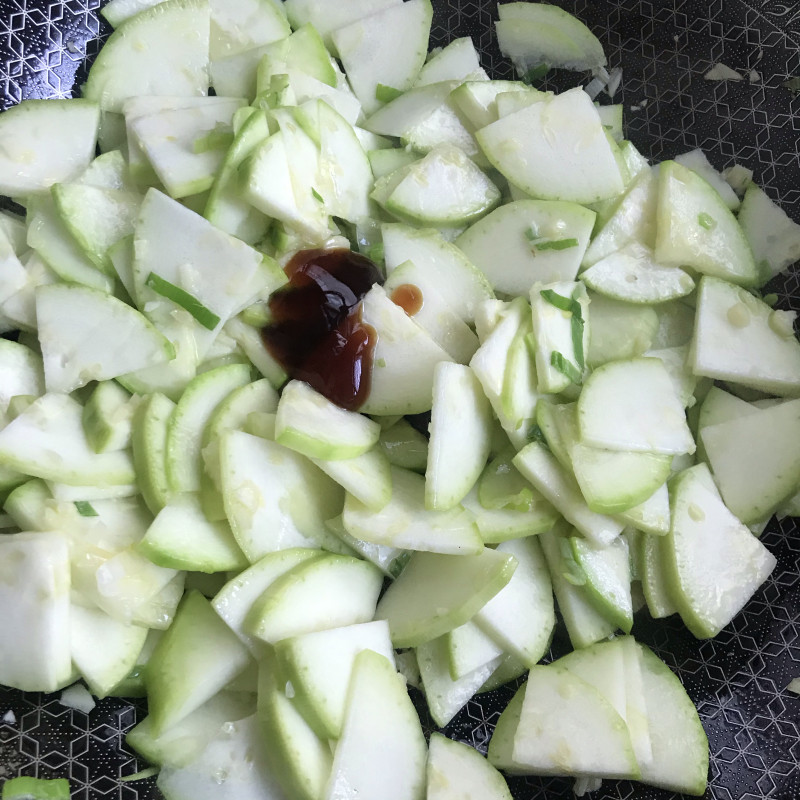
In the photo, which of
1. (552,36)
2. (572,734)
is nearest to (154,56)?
(552,36)

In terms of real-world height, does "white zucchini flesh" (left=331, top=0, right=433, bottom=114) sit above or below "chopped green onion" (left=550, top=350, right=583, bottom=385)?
above

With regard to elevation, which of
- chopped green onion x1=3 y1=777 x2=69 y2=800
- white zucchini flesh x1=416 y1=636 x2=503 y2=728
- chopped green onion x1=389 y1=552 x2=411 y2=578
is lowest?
chopped green onion x1=3 y1=777 x2=69 y2=800

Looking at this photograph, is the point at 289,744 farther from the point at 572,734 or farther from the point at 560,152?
the point at 560,152

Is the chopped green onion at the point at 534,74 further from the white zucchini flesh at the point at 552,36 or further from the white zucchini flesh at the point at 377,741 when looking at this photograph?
the white zucchini flesh at the point at 377,741

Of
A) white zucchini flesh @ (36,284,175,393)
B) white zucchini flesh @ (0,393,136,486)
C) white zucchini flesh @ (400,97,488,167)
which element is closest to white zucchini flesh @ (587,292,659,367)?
white zucchini flesh @ (400,97,488,167)

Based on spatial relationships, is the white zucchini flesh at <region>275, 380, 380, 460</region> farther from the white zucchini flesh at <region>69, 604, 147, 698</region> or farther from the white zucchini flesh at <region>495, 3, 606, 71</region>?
the white zucchini flesh at <region>495, 3, 606, 71</region>

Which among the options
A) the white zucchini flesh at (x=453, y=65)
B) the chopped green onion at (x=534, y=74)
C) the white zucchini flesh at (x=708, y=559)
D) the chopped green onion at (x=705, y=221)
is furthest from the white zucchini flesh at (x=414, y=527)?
the chopped green onion at (x=534, y=74)

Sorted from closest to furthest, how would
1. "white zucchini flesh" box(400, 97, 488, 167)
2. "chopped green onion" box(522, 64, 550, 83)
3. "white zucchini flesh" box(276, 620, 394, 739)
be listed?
"white zucchini flesh" box(276, 620, 394, 739) → "white zucchini flesh" box(400, 97, 488, 167) → "chopped green onion" box(522, 64, 550, 83)
